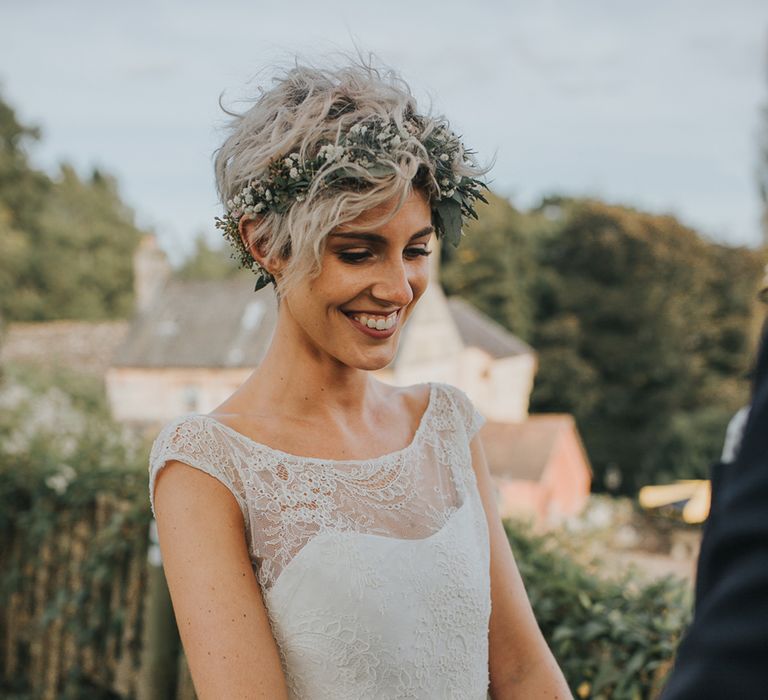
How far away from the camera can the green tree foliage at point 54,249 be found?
38125 mm

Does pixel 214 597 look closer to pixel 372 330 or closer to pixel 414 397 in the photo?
pixel 372 330

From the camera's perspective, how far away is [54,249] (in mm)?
39906

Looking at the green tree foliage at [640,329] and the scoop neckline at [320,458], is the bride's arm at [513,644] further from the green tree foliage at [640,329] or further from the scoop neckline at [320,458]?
the green tree foliage at [640,329]

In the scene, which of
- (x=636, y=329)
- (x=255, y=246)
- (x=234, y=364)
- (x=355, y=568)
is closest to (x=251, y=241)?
(x=255, y=246)

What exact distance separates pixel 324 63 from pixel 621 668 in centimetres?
213

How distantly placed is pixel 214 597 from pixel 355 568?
0.30m

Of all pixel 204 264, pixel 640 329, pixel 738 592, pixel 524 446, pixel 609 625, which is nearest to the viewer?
pixel 738 592

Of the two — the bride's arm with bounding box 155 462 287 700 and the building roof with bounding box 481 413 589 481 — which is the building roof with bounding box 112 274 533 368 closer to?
the building roof with bounding box 481 413 589 481

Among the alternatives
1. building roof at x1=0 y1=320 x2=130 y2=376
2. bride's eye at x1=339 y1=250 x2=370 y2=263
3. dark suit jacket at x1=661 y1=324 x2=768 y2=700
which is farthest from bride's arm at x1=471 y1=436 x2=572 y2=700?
building roof at x1=0 y1=320 x2=130 y2=376

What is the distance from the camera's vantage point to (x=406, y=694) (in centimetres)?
171

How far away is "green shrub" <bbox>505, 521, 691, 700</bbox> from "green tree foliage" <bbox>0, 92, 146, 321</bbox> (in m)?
36.1

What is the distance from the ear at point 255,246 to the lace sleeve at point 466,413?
25.1 inches

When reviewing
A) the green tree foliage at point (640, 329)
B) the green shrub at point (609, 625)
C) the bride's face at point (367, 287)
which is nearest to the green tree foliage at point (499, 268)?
the green tree foliage at point (640, 329)

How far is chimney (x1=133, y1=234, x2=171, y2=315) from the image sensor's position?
29734 mm
